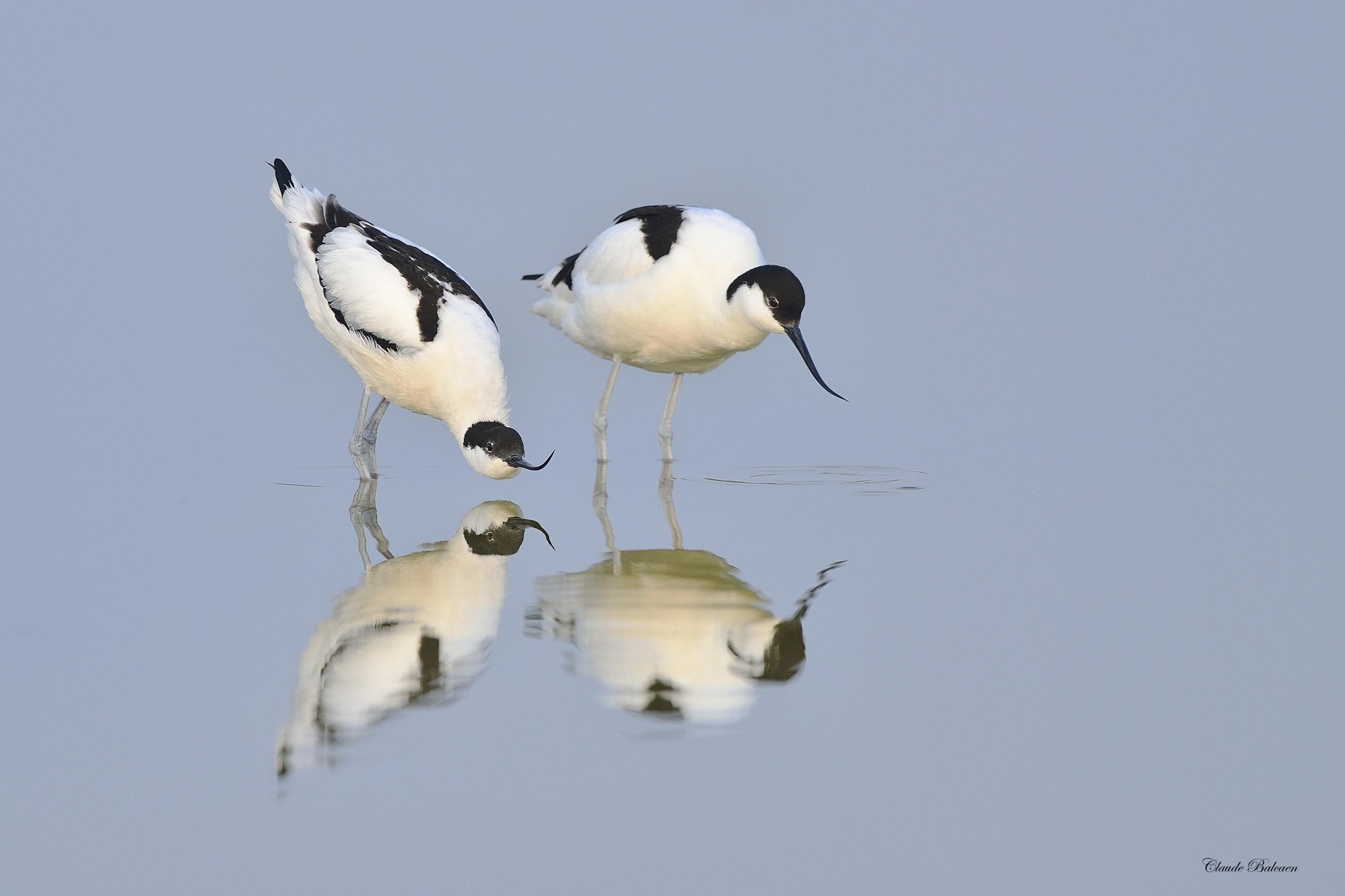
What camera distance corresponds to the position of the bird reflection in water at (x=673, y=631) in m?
5.84

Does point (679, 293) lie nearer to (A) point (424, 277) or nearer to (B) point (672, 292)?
(B) point (672, 292)

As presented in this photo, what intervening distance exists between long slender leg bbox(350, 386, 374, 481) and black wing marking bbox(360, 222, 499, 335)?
914 millimetres

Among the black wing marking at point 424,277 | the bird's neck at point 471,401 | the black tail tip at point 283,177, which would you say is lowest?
the bird's neck at point 471,401

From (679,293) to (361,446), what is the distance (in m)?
2.22

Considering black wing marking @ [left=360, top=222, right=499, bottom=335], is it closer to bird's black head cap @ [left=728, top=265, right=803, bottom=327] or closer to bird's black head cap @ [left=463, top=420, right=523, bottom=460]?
bird's black head cap @ [left=463, top=420, right=523, bottom=460]

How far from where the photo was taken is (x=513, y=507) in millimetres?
9219

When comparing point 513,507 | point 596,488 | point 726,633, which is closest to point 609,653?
point 726,633

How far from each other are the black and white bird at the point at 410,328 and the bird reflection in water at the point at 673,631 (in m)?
1.53

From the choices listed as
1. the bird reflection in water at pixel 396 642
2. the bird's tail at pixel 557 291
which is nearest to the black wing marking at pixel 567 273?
the bird's tail at pixel 557 291

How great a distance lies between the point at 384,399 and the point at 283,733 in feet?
16.7

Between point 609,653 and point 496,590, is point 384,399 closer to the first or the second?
point 496,590

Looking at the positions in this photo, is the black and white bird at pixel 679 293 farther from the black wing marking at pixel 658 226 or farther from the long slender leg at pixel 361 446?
the long slender leg at pixel 361 446

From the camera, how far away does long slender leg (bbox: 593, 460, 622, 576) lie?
783 centimetres

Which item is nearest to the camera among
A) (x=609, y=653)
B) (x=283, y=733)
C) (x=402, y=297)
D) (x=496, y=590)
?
(x=283, y=733)
